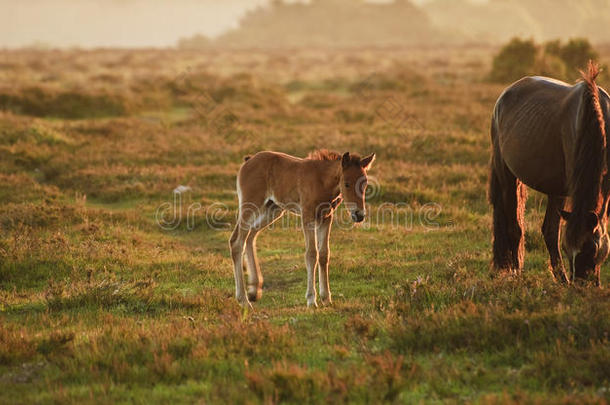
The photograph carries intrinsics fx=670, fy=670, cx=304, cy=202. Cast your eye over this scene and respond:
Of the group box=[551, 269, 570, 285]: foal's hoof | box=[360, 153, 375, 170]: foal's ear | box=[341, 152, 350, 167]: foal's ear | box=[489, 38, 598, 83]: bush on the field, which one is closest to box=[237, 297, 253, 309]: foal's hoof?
box=[341, 152, 350, 167]: foal's ear

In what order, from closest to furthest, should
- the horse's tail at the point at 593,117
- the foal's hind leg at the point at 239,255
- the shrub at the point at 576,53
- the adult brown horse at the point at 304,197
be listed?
1. the horse's tail at the point at 593,117
2. the adult brown horse at the point at 304,197
3. the foal's hind leg at the point at 239,255
4. the shrub at the point at 576,53

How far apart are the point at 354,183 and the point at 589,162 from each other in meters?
2.54

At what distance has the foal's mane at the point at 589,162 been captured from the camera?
6625 millimetres

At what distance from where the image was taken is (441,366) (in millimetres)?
5820

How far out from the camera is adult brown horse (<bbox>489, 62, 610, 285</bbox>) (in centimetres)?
665

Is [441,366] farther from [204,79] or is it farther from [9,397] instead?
[204,79]

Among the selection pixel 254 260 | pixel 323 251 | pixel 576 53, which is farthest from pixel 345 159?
pixel 576 53

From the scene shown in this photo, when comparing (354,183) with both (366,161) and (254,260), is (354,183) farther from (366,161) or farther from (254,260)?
(254,260)

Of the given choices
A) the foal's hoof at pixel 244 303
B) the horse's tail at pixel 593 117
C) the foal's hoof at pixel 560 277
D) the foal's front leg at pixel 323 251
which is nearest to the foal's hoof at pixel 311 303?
the foal's front leg at pixel 323 251

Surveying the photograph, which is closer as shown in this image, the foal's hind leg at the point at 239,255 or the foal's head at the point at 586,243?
the foal's head at the point at 586,243

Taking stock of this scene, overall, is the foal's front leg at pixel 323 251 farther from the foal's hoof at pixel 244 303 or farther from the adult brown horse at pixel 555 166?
the adult brown horse at pixel 555 166

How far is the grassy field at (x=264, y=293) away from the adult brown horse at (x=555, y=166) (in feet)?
1.88

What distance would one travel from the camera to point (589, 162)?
6711 mm

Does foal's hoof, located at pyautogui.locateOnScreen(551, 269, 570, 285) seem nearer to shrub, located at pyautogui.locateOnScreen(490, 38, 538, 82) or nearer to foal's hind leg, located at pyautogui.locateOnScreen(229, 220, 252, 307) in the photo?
foal's hind leg, located at pyautogui.locateOnScreen(229, 220, 252, 307)
